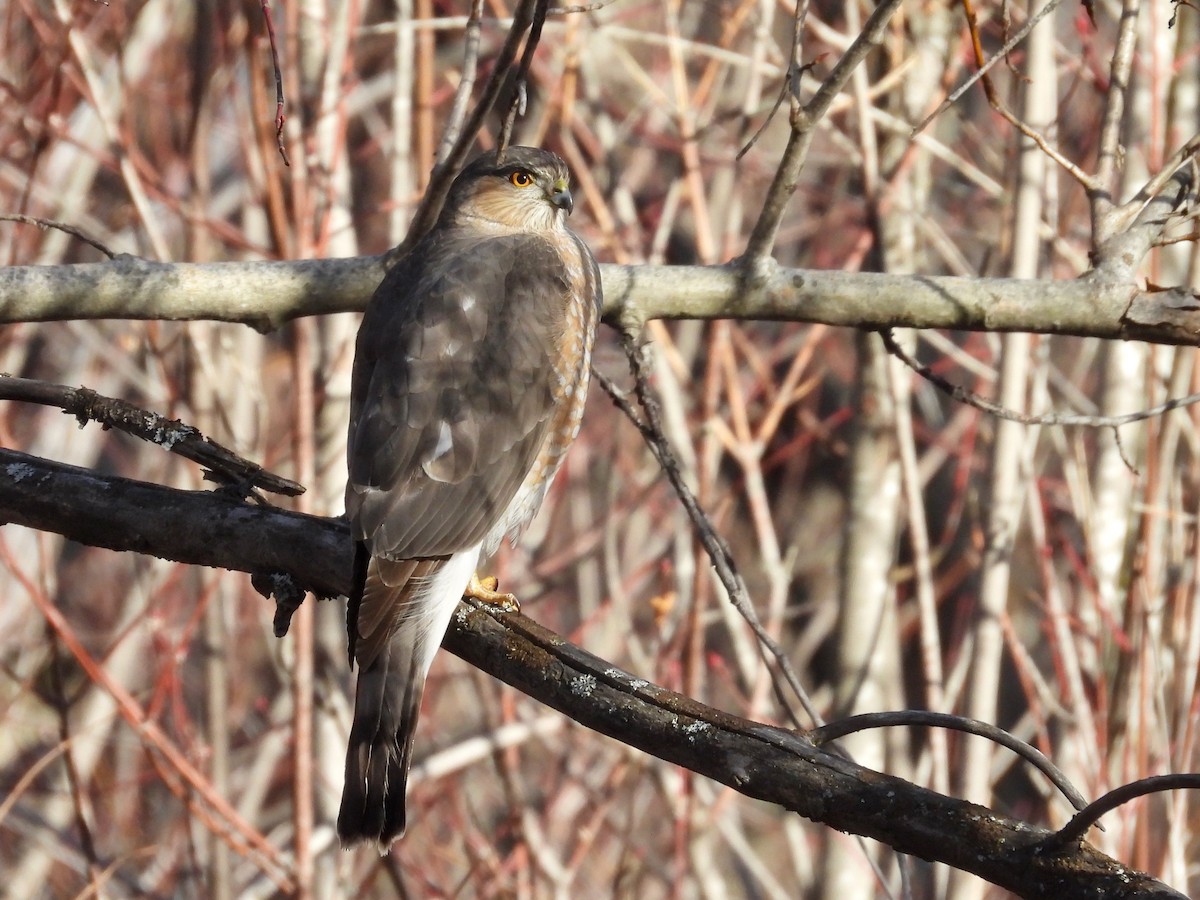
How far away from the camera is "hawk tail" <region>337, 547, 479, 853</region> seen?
304 centimetres

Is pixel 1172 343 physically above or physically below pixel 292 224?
below

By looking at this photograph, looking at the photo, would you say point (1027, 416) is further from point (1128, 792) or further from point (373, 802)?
point (373, 802)

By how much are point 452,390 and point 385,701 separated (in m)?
0.87

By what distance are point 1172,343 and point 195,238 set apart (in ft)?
12.3

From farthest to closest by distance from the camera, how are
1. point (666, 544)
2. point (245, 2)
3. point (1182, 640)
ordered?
point (666, 544)
point (245, 2)
point (1182, 640)

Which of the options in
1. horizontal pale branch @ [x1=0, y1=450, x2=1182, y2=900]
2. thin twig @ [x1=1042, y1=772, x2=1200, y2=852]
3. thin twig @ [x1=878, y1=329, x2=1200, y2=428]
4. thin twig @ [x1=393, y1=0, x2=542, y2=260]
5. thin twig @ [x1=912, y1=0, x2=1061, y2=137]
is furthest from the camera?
thin twig @ [x1=878, y1=329, x2=1200, y2=428]

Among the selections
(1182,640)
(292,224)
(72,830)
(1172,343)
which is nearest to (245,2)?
(292,224)

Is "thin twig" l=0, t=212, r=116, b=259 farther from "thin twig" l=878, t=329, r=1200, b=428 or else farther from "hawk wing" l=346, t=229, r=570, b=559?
"thin twig" l=878, t=329, r=1200, b=428

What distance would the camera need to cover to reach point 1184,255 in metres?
4.66

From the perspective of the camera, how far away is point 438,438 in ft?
Answer: 11.4

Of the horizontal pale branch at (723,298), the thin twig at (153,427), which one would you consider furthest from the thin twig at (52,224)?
the thin twig at (153,427)

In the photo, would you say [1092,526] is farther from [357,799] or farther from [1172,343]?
[357,799]

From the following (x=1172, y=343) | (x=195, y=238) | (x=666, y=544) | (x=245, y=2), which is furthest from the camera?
(x=666, y=544)

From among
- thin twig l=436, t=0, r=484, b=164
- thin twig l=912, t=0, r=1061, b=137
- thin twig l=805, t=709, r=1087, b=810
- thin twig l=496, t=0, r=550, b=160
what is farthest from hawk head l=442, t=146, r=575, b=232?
thin twig l=805, t=709, r=1087, b=810
